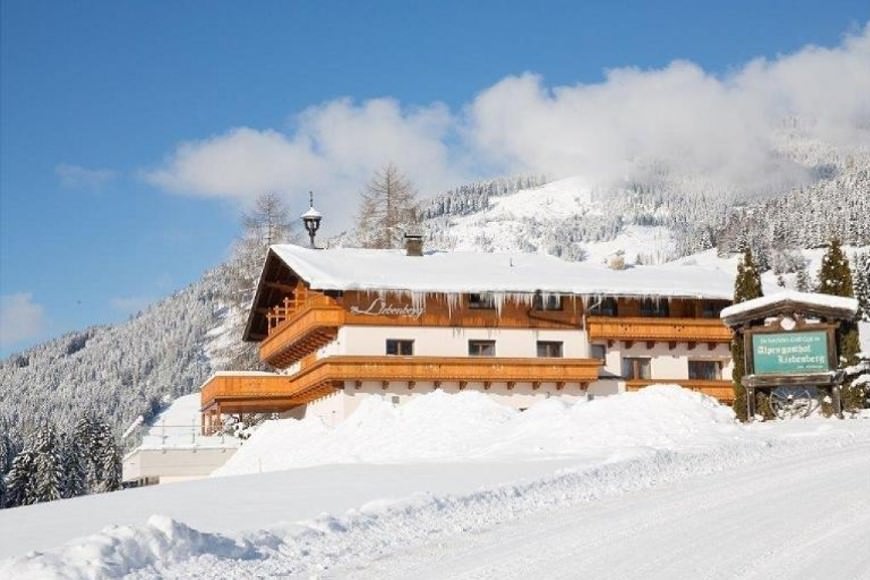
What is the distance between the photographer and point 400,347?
40.0m

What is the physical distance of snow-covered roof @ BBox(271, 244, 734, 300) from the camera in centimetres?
3891

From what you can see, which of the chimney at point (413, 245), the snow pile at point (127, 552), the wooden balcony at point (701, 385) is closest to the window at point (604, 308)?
the wooden balcony at point (701, 385)

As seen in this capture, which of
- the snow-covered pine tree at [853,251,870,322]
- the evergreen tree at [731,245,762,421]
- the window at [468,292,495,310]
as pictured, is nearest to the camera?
the evergreen tree at [731,245,762,421]

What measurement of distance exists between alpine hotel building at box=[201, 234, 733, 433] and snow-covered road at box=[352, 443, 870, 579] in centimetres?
2413

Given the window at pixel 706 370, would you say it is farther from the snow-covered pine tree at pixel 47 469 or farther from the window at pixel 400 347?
the snow-covered pine tree at pixel 47 469

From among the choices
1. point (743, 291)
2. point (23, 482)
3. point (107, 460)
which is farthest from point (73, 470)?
point (743, 291)

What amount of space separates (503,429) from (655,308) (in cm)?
1838

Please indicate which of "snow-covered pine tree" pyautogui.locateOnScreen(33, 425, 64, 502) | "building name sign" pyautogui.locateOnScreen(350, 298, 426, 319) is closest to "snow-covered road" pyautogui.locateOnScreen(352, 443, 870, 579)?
"building name sign" pyautogui.locateOnScreen(350, 298, 426, 319)

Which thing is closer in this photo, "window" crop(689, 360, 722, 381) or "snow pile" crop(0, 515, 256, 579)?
"snow pile" crop(0, 515, 256, 579)

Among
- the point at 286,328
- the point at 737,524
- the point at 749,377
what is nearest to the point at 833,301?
the point at 749,377

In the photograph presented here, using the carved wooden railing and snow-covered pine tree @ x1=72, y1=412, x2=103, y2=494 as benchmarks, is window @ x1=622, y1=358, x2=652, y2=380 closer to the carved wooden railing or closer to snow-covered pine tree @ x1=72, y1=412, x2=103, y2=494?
the carved wooden railing

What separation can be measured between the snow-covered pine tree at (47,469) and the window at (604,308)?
53759 mm

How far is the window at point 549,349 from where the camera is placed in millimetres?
41750

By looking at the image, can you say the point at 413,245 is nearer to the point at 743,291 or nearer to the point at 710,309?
the point at 710,309
